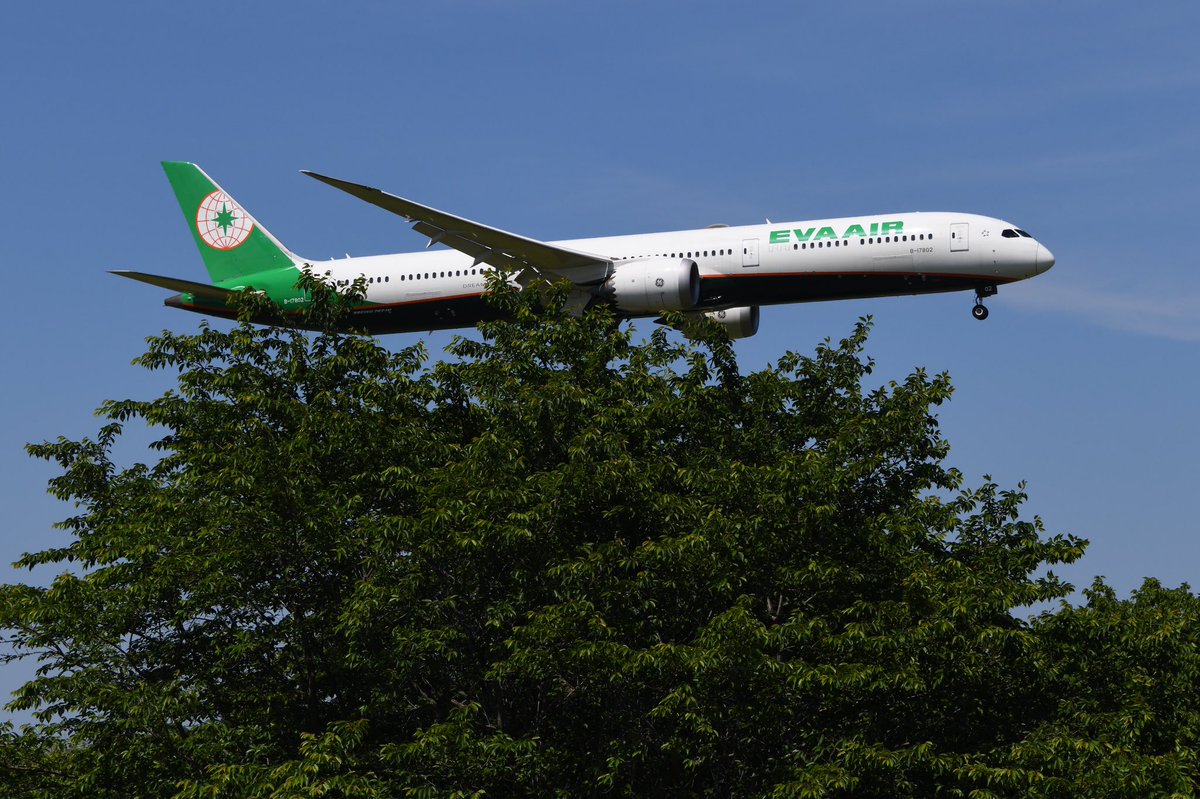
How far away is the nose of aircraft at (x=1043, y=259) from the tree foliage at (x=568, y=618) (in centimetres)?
1374

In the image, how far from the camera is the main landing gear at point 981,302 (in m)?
40.5

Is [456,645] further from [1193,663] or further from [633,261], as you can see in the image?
[633,261]

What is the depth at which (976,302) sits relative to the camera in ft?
134

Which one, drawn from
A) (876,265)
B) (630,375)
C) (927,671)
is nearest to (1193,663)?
(927,671)

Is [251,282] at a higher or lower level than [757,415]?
higher

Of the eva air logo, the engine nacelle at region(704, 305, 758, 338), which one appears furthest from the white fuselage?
the eva air logo

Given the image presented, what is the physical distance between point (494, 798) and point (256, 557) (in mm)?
6218

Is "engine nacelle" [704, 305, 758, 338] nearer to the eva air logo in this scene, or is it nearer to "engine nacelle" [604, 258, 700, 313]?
"engine nacelle" [604, 258, 700, 313]

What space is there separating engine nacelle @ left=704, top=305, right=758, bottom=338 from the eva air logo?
17.8 meters

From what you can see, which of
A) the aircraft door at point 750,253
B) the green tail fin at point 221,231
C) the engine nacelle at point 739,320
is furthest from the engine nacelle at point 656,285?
the green tail fin at point 221,231

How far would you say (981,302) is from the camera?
40.8 m

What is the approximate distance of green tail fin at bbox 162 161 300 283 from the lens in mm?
52188

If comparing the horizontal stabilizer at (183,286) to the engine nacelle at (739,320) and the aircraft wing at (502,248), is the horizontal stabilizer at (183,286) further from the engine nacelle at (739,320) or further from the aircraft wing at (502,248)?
the engine nacelle at (739,320)

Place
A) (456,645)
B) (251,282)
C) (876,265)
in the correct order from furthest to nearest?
1. (251,282)
2. (876,265)
3. (456,645)
